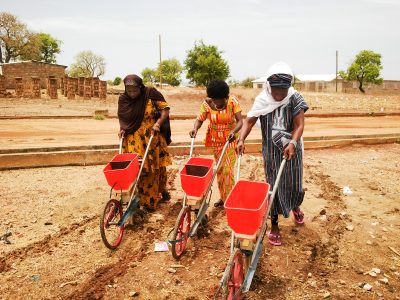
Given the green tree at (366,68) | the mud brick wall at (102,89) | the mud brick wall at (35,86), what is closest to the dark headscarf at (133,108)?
the mud brick wall at (35,86)

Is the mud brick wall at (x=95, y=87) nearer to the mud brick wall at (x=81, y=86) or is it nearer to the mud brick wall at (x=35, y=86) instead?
the mud brick wall at (x=81, y=86)

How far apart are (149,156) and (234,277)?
7.84 feet

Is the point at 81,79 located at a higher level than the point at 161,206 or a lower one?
higher

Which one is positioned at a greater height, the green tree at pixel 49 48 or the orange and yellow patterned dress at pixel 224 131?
the green tree at pixel 49 48

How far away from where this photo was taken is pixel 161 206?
203 inches

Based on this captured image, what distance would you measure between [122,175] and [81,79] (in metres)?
24.2

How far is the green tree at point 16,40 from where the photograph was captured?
1828 inches

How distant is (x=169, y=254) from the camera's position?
375 centimetres

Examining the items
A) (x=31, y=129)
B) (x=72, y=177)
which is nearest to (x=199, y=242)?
(x=72, y=177)

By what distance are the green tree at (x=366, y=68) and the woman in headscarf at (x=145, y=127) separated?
2025 inches

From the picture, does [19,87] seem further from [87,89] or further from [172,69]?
[172,69]

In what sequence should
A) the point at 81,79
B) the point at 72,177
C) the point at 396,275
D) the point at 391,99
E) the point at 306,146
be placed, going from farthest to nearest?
the point at 391,99, the point at 81,79, the point at 306,146, the point at 72,177, the point at 396,275

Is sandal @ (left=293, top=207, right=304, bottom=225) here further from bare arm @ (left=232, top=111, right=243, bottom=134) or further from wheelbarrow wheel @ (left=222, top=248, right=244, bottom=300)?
wheelbarrow wheel @ (left=222, top=248, right=244, bottom=300)

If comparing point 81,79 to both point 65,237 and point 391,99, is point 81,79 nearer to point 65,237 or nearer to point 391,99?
point 65,237
